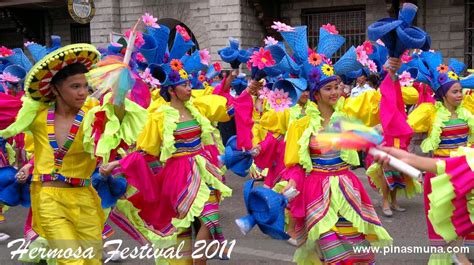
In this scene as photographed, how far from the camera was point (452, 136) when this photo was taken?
5.68 metres

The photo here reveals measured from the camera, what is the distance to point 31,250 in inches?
185

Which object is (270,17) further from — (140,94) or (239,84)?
(140,94)

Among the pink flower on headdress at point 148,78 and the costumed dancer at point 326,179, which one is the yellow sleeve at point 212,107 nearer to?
the pink flower on headdress at point 148,78

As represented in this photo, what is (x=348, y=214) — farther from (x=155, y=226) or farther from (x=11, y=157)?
(x=11, y=157)

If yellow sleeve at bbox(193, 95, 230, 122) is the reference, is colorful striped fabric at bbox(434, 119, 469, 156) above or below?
below

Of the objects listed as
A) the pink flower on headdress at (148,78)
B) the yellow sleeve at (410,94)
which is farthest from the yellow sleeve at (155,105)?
the yellow sleeve at (410,94)

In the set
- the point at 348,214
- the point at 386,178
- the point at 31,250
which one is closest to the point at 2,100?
the point at 31,250

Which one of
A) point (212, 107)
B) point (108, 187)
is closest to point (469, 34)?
point (212, 107)

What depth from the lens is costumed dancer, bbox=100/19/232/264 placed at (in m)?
4.63

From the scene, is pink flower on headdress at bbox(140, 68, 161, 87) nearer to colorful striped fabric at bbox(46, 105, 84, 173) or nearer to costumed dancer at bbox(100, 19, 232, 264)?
costumed dancer at bbox(100, 19, 232, 264)

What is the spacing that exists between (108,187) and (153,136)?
0.60 meters

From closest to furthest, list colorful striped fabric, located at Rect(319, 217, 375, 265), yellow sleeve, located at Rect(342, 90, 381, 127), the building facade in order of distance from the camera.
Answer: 1. colorful striped fabric, located at Rect(319, 217, 375, 265)
2. yellow sleeve, located at Rect(342, 90, 381, 127)
3. the building facade

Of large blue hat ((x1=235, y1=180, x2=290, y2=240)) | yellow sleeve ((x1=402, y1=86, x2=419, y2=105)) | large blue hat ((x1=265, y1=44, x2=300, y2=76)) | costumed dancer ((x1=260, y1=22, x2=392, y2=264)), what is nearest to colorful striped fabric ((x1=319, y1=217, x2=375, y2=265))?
costumed dancer ((x1=260, y1=22, x2=392, y2=264))

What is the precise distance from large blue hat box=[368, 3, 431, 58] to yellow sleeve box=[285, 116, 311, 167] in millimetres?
838
